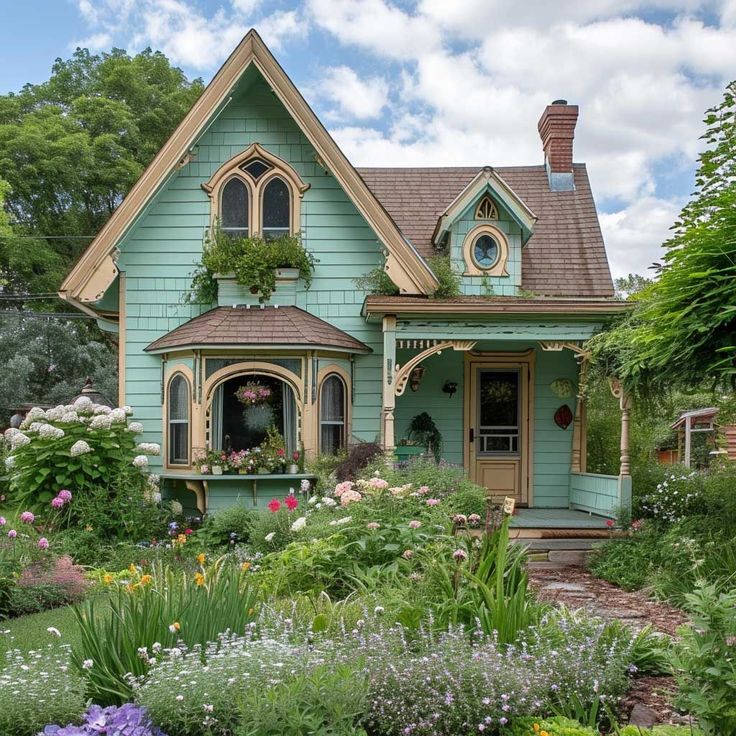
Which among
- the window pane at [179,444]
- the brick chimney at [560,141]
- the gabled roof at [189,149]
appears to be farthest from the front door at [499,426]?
the brick chimney at [560,141]

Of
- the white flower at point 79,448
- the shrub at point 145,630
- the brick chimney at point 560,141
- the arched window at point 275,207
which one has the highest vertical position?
the brick chimney at point 560,141

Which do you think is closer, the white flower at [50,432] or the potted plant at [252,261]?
the white flower at [50,432]

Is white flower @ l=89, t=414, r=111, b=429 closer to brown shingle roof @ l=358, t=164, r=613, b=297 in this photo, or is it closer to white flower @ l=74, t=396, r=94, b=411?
white flower @ l=74, t=396, r=94, b=411

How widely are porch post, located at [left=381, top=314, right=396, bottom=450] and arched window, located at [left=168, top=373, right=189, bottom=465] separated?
2811 millimetres

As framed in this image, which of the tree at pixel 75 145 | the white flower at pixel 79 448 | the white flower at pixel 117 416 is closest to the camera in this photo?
the white flower at pixel 79 448

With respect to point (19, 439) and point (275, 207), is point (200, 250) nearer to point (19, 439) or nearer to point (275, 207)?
point (275, 207)

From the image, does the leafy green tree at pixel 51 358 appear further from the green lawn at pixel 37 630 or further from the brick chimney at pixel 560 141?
the green lawn at pixel 37 630

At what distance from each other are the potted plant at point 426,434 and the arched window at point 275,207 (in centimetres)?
341

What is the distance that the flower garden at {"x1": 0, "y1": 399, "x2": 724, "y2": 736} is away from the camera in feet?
11.1

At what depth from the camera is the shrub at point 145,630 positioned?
3.82 metres

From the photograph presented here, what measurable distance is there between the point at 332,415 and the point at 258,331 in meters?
1.61

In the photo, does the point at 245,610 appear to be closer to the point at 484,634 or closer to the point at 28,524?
the point at 484,634

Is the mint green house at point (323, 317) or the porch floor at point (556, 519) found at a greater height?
the mint green house at point (323, 317)

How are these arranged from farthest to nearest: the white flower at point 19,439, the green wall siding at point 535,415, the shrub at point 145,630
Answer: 1. the green wall siding at point 535,415
2. the white flower at point 19,439
3. the shrub at point 145,630
